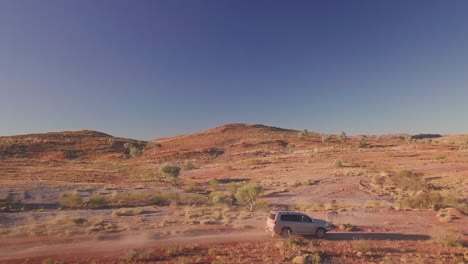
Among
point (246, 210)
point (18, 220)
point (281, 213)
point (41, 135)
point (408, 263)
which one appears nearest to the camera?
point (408, 263)

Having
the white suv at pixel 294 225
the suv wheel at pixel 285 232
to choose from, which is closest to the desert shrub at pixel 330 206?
the white suv at pixel 294 225

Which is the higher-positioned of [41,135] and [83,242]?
[41,135]

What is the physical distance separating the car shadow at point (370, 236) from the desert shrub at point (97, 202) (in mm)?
20554

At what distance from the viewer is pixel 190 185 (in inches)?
1983

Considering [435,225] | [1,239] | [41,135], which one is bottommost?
[435,225]

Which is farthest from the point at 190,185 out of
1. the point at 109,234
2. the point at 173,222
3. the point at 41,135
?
the point at 41,135

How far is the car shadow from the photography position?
2294 cm

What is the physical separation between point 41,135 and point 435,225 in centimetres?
12464

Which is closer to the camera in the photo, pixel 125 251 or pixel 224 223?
pixel 125 251

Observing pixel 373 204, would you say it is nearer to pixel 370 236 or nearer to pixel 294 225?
pixel 370 236

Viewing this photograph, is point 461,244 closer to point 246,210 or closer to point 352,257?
point 352,257

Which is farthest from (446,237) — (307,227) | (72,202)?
(72,202)

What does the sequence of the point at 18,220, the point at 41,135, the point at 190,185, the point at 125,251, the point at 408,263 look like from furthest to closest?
the point at 41,135 → the point at 190,185 → the point at 18,220 → the point at 125,251 → the point at 408,263

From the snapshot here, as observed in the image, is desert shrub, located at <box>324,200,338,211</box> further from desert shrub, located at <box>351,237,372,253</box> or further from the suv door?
desert shrub, located at <box>351,237,372,253</box>
